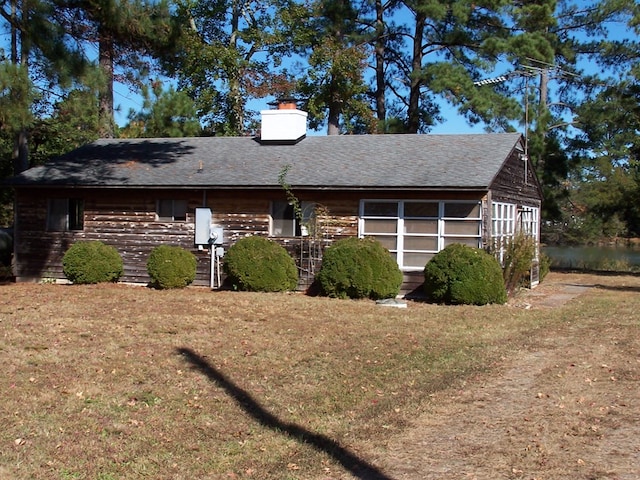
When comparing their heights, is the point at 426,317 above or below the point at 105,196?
below

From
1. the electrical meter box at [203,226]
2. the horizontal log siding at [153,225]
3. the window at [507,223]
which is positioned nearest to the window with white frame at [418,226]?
the horizontal log siding at [153,225]

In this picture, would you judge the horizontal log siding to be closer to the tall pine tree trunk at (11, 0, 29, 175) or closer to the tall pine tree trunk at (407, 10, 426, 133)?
the tall pine tree trunk at (11, 0, 29, 175)

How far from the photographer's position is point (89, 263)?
17.4 metres

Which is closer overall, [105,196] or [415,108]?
[105,196]

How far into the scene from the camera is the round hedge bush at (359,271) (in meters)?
15.5

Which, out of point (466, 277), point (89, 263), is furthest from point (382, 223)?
point (89, 263)

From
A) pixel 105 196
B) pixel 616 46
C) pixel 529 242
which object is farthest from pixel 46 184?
pixel 616 46

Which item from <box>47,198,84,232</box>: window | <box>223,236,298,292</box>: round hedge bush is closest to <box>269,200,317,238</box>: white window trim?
<box>223,236,298,292</box>: round hedge bush

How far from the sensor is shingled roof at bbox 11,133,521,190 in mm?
16891

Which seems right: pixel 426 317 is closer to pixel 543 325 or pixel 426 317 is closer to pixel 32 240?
pixel 543 325

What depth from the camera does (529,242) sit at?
56.3 ft

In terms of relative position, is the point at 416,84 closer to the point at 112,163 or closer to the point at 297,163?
the point at 297,163

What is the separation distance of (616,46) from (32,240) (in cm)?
2207

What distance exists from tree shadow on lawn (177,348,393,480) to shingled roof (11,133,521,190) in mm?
8900
